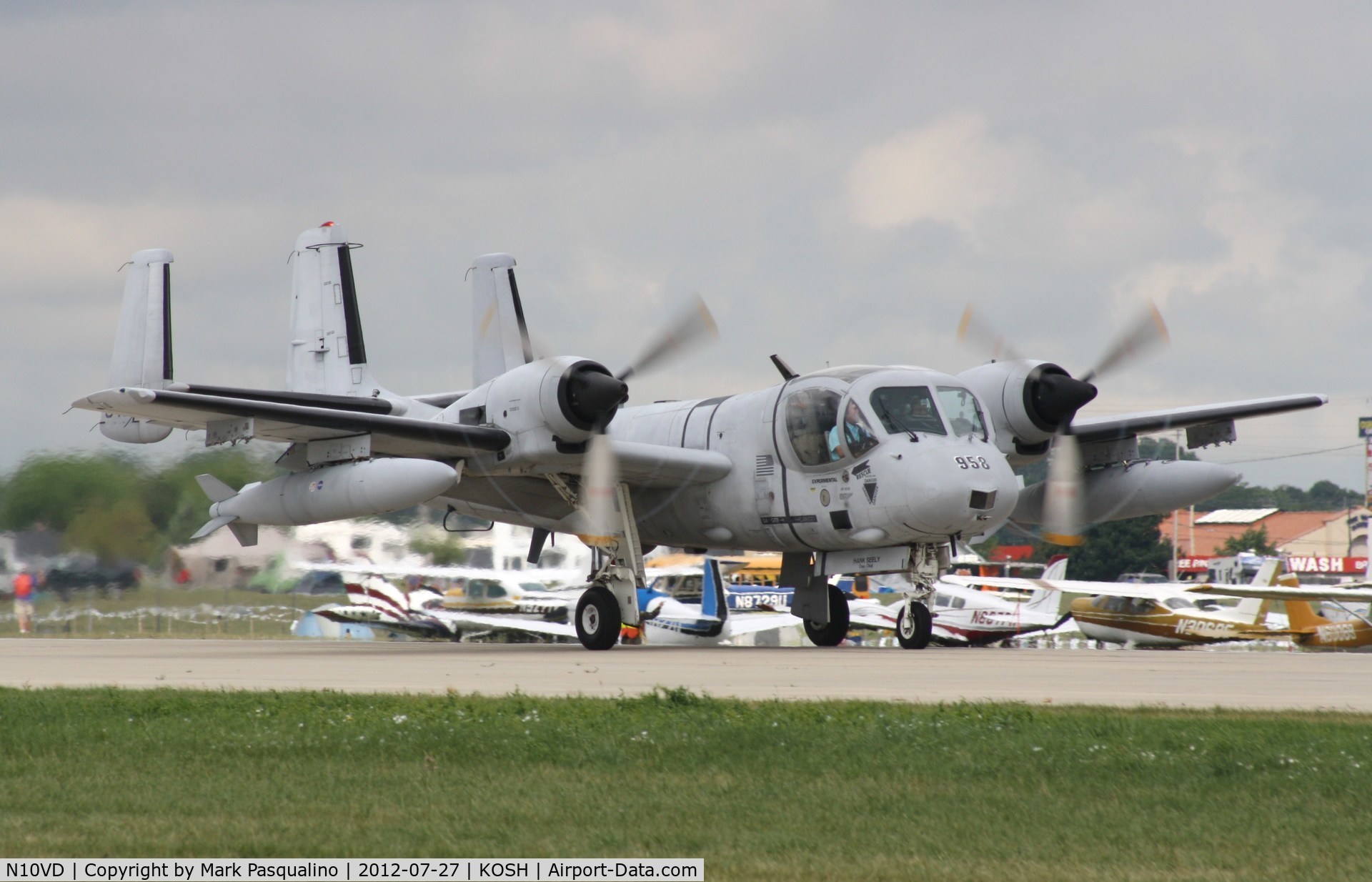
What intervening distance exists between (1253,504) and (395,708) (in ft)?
430

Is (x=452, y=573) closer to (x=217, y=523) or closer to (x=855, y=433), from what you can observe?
(x=217, y=523)

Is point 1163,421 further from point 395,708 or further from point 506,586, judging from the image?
point 506,586

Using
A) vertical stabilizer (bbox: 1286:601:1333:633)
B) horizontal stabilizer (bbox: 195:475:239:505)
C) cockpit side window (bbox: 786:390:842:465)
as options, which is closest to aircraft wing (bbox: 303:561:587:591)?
horizontal stabilizer (bbox: 195:475:239:505)

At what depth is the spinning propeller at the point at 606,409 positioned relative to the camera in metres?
19.1

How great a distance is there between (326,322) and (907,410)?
11244 millimetres

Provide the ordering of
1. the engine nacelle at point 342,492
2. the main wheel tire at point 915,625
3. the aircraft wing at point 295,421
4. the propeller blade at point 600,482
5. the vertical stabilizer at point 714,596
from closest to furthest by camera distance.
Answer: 1. the aircraft wing at point 295,421
2. the engine nacelle at point 342,492
3. the propeller blade at point 600,482
4. the main wheel tire at point 915,625
5. the vertical stabilizer at point 714,596

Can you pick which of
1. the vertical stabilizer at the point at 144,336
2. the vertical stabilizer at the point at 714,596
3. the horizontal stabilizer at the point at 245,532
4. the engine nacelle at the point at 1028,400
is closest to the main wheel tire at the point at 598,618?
the horizontal stabilizer at the point at 245,532

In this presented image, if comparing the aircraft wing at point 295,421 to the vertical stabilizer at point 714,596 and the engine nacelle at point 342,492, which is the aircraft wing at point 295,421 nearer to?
the engine nacelle at point 342,492

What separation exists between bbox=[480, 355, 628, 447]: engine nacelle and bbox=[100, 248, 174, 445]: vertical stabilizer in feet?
22.9

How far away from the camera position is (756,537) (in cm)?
2142

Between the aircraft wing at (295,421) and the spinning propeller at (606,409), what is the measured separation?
126cm

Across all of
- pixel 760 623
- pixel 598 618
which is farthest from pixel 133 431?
pixel 760 623

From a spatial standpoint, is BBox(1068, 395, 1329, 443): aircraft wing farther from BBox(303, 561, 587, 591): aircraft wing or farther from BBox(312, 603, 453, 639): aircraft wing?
BBox(312, 603, 453, 639): aircraft wing

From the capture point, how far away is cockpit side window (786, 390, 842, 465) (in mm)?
19922
